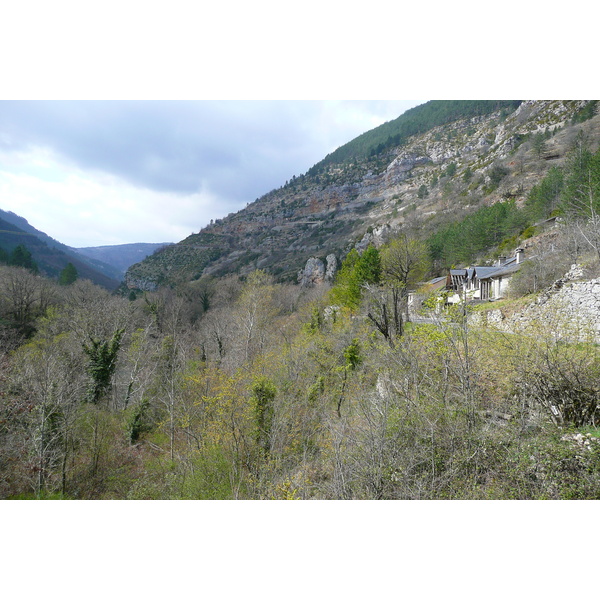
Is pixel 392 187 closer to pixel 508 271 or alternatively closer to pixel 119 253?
pixel 508 271

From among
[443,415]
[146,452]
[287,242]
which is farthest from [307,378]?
[287,242]

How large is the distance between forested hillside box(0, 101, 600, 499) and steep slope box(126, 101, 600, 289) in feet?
72.9

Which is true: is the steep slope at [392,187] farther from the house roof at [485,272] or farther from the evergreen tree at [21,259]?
the house roof at [485,272]

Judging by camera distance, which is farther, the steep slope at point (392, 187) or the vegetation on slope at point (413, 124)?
the vegetation on slope at point (413, 124)

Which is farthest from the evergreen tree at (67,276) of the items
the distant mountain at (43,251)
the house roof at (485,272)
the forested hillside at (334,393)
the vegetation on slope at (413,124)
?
the vegetation on slope at (413,124)

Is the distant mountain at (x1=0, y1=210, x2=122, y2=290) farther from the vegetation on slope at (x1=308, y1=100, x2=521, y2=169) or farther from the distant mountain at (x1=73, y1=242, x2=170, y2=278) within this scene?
the vegetation on slope at (x1=308, y1=100, x2=521, y2=169)

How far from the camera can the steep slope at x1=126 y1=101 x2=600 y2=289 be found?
5350cm

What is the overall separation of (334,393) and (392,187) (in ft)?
346

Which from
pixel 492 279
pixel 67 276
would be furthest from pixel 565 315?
pixel 67 276

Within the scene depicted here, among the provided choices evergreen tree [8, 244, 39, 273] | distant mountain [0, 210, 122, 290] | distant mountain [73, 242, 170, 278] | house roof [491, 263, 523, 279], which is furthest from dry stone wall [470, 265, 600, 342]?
distant mountain [73, 242, 170, 278]

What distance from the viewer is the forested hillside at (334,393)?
5492 millimetres

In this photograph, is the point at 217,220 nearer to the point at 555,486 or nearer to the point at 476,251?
the point at 476,251

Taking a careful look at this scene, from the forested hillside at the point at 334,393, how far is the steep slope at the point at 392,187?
2222 centimetres

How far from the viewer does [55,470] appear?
38.4 ft
